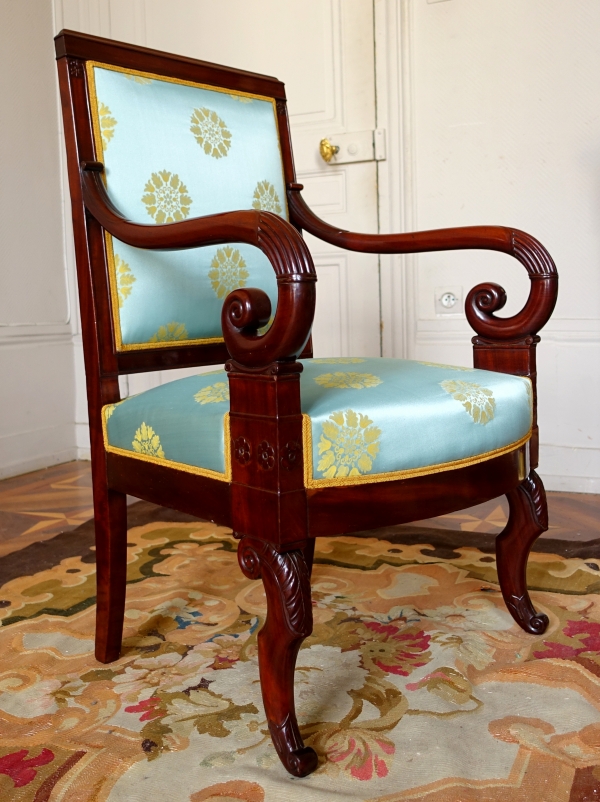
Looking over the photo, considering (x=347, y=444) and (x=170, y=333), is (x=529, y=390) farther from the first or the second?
(x=170, y=333)

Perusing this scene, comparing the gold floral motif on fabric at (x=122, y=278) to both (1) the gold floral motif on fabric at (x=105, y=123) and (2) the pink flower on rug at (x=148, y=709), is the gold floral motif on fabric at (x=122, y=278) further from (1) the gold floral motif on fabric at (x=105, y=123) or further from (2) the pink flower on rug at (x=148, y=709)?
(2) the pink flower on rug at (x=148, y=709)

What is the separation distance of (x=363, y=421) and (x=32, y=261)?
2.46m

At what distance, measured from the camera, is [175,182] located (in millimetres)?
1293

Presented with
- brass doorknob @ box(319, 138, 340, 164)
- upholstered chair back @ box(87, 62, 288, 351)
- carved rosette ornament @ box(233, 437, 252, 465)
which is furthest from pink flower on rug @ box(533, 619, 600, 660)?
brass doorknob @ box(319, 138, 340, 164)

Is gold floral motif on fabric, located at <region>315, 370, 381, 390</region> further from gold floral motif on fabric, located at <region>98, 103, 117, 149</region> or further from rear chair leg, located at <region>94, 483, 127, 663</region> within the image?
gold floral motif on fabric, located at <region>98, 103, 117, 149</region>

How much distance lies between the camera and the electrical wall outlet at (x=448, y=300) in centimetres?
256

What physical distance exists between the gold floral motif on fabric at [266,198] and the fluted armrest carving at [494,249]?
13cm

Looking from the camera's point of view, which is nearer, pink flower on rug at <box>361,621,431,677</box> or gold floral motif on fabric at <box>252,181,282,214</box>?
pink flower on rug at <box>361,621,431,677</box>

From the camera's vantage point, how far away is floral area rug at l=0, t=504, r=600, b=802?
98 centimetres

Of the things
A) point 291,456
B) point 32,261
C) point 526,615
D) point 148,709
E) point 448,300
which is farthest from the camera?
point 32,261

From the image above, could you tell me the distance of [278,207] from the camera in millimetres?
1469

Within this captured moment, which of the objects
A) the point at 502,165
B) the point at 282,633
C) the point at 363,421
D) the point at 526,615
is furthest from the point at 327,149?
the point at 282,633

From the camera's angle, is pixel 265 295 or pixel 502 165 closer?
pixel 265 295

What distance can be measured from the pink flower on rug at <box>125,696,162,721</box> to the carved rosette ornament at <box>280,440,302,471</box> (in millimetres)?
495
